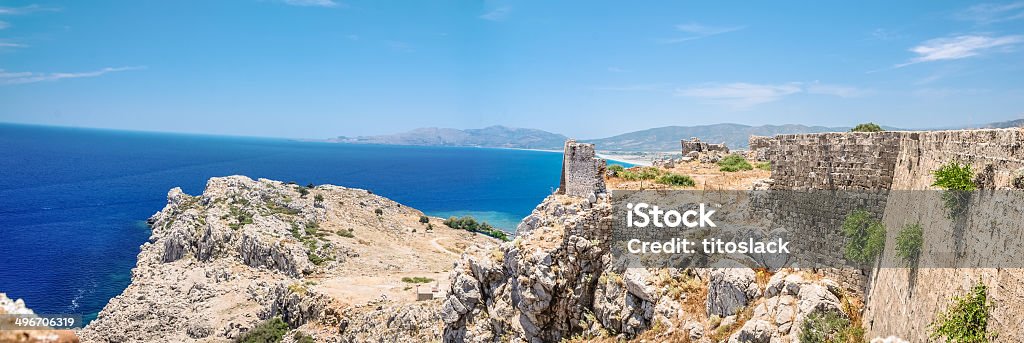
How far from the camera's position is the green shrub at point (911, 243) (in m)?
9.98

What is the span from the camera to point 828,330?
460 inches

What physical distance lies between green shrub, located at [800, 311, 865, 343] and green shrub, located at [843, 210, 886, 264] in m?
1.39

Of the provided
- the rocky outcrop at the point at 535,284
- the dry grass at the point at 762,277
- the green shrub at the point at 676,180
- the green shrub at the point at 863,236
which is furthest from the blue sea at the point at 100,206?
the green shrub at the point at 863,236

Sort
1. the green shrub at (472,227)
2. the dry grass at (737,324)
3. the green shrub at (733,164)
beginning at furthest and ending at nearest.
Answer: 1. the green shrub at (472,227)
2. the green shrub at (733,164)
3. the dry grass at (737,324)

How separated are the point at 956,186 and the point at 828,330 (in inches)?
167

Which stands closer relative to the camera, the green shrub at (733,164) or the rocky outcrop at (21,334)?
the rocky outcrop at (21,334)

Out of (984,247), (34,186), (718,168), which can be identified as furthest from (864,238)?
(34,186)

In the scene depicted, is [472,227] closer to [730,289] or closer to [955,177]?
[730,289]

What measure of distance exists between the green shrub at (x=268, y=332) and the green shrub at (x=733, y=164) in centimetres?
2899

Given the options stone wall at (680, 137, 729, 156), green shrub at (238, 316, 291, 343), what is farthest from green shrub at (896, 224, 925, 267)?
green shrub at (238, 316, 291, 343)

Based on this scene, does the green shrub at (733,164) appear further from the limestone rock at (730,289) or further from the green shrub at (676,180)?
the limestone rock at (730,289)

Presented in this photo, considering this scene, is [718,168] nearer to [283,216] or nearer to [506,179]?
[283,216]

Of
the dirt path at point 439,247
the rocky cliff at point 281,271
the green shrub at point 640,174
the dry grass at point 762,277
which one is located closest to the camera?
the dry grass at point 762,277

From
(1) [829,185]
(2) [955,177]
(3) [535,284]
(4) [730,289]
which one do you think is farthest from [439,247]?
(2) [955,177]
